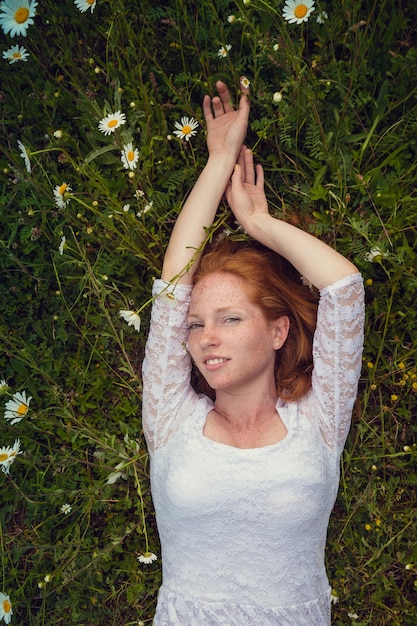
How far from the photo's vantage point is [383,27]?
2.79m

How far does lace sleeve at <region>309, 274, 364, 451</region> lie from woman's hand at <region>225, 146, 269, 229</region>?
1.57 feet

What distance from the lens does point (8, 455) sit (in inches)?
118

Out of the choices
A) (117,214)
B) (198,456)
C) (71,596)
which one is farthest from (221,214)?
(71,596)

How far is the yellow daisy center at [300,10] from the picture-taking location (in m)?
2.54

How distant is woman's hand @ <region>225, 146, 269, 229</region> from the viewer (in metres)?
2.69

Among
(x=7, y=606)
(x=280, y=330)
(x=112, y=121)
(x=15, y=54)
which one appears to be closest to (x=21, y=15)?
(x=15, y=54)

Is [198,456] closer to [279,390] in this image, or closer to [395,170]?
[279,390]

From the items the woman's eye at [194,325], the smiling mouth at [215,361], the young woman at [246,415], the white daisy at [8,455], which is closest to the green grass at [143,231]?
the white daisy at [8,455]

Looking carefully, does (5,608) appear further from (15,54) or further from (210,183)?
(15,54)

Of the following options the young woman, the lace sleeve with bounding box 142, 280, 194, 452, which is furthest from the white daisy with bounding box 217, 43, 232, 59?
the lace sleeve with bounding box 142, 280, 194, 452

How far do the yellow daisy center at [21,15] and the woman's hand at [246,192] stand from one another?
108 cm

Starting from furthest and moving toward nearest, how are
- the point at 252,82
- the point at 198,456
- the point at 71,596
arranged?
the point at 71,596 < the point at 252,82 < the point at 198,456

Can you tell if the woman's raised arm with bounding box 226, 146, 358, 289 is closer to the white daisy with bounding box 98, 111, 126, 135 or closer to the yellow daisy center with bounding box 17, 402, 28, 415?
the white daisy with bounding box 98, 111, 126, 135

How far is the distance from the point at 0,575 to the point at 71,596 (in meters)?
0.38
